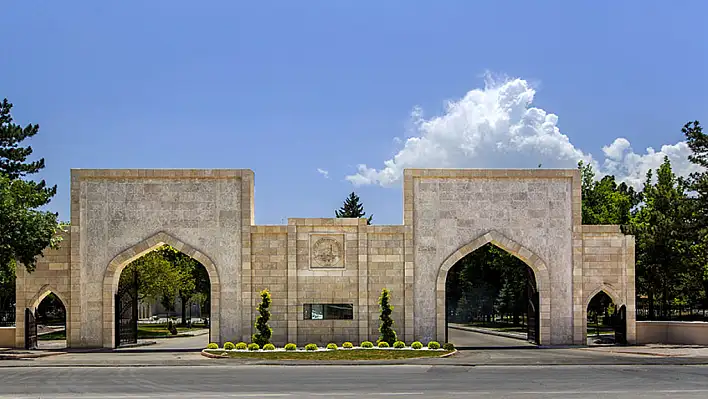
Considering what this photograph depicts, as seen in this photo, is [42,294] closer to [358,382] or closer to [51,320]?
[358,382]

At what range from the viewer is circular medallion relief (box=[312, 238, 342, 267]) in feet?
101

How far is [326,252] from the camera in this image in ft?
102

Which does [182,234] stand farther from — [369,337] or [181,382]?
[181,382]

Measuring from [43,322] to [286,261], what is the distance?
125ft

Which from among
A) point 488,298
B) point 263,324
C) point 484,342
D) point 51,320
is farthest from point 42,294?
point 488,298

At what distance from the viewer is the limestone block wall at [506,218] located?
31375mm

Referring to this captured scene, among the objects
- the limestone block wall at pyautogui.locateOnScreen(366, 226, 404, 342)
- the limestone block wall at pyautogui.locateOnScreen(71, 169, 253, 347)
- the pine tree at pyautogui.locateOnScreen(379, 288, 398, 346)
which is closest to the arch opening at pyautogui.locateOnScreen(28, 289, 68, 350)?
the limestone block wall at pyautogui.locateOnScreen(71, 169, 253, 347)

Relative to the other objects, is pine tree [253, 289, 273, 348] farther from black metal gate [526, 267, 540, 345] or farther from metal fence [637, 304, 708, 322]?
metal fence [637, 304, 708, 322]

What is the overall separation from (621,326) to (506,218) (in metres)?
6.83

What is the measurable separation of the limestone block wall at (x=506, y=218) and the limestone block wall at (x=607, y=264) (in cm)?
57

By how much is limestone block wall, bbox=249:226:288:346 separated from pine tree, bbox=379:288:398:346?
384 cm

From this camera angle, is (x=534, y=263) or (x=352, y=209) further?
(x=352, y=209)

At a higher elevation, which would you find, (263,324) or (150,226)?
(150,226)

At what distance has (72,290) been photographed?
3069 centimetres
